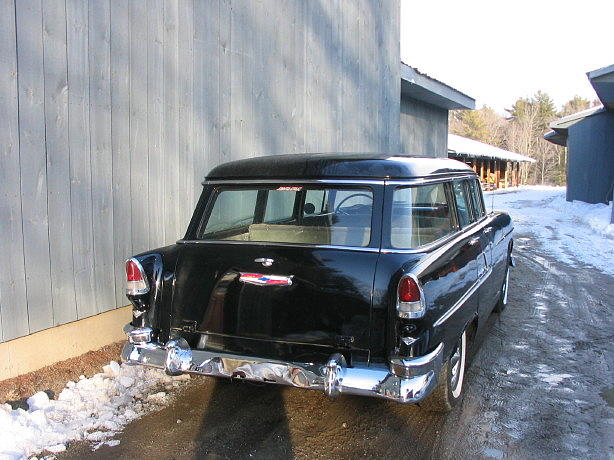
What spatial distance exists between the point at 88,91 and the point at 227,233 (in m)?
1.90

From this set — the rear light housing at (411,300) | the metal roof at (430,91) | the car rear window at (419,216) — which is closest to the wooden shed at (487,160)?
the metal roof at (430,91)

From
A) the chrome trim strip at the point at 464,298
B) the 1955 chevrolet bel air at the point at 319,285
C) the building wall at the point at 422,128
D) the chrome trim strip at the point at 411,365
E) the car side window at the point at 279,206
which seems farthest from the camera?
the building wall at the point at 422,128

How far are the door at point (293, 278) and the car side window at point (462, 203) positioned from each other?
1.23 m

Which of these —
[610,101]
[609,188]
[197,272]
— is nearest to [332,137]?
[197,272]

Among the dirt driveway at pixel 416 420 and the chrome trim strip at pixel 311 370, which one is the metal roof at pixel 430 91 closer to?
the dirt driveway at pixel 416 420

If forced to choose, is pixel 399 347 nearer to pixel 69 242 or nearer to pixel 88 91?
pixel 69 242

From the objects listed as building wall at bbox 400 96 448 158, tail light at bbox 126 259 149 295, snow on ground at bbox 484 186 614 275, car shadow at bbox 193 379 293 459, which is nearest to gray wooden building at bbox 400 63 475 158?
building wall at bbox 400 96 448 158

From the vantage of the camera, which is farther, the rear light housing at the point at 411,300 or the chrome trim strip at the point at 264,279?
the chrome trim strip at the point at 264,279

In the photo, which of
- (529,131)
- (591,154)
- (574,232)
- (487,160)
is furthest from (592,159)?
(529,131)

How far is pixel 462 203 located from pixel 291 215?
1579 millimetres

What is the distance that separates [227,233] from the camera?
4242 millimetres

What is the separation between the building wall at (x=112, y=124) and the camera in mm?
4273

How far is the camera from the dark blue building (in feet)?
70.7

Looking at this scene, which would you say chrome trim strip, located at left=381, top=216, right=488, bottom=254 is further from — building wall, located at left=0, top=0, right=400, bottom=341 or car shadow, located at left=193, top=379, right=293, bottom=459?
building wall, located at left=0, top=0, right=400, bottom=341
